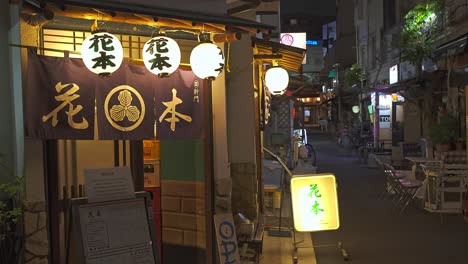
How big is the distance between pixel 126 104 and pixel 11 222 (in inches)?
81.5

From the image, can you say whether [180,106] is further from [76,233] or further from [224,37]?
[76,233]

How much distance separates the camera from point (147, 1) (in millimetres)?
7230

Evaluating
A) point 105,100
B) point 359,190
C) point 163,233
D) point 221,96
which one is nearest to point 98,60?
point 105,100

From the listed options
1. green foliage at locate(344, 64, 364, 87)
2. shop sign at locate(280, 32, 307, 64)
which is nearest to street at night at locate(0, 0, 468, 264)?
shop sign at locate(280, 32, 307, 64)

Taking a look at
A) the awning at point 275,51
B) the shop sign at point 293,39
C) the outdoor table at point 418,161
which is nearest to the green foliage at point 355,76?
the shop sign at point 293,39

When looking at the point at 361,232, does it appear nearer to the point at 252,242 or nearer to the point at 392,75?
the point at 252,242

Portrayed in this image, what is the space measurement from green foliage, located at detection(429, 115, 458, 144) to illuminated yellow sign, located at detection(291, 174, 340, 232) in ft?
30.3

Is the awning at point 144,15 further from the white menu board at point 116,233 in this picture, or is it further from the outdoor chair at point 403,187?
the outdoor chair at point 403,187

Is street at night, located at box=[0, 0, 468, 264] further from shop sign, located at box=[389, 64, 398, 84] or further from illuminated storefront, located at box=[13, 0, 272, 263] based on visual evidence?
shop sign, located at box=[389, 64, 398, 84]

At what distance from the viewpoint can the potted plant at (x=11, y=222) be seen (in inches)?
231

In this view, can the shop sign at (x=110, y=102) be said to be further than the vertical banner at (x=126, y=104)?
No

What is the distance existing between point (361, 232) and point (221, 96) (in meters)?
5.46

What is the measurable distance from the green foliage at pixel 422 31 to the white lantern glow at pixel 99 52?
55.3 ft

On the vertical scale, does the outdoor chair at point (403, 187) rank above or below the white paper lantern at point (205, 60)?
below
